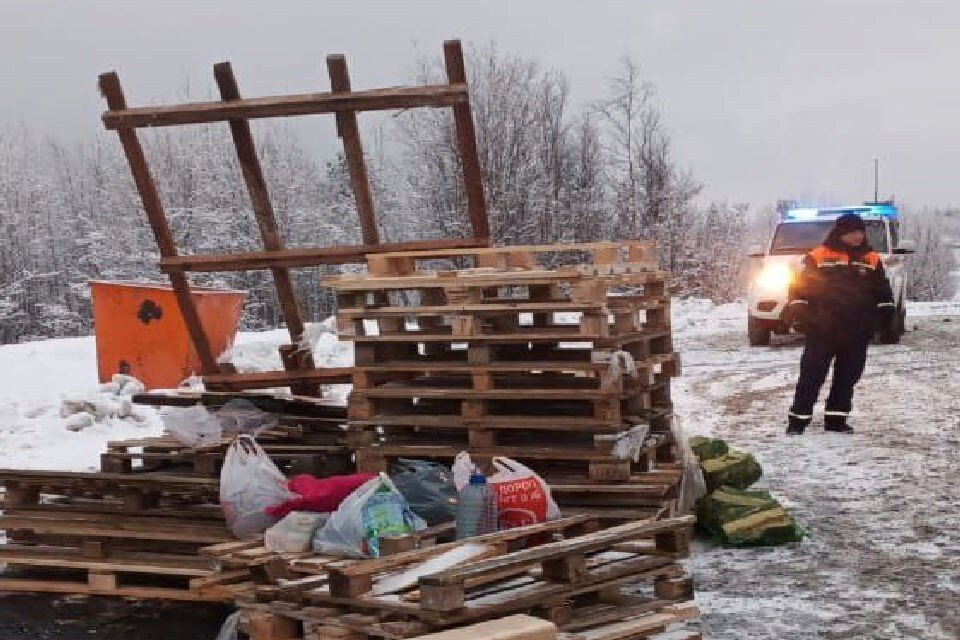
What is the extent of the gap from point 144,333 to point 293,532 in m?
8.54

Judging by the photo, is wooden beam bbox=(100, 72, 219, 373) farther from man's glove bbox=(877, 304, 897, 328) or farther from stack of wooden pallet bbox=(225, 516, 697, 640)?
man's glove bbox=(877, 304, 897, 328)

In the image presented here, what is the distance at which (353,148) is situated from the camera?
23.8 ft

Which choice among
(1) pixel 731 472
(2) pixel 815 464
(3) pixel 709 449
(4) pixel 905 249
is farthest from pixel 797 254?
(1) pixel 731 472

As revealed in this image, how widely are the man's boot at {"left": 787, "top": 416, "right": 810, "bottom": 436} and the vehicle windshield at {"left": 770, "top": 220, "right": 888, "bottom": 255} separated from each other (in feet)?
23.6

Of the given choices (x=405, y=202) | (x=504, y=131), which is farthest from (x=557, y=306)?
(x=405, y=202)

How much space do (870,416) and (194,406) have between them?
6592 millimetres

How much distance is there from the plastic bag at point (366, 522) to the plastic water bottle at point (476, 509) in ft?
0.71

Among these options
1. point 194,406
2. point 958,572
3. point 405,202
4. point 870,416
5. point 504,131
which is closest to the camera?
point 958,572

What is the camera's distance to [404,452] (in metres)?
6.16

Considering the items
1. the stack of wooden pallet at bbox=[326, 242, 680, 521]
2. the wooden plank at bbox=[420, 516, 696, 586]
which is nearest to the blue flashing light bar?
the stack of wooden pallet at bbox=[326, 242, 680, 521]

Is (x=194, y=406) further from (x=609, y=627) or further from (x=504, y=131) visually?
(x=504, y=131)

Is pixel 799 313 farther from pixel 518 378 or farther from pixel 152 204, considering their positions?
pixel 152 204

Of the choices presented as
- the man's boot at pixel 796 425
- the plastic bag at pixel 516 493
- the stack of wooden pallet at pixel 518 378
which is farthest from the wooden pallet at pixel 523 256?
the man's boot at pixel 796 425

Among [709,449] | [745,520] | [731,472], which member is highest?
[709,449]
